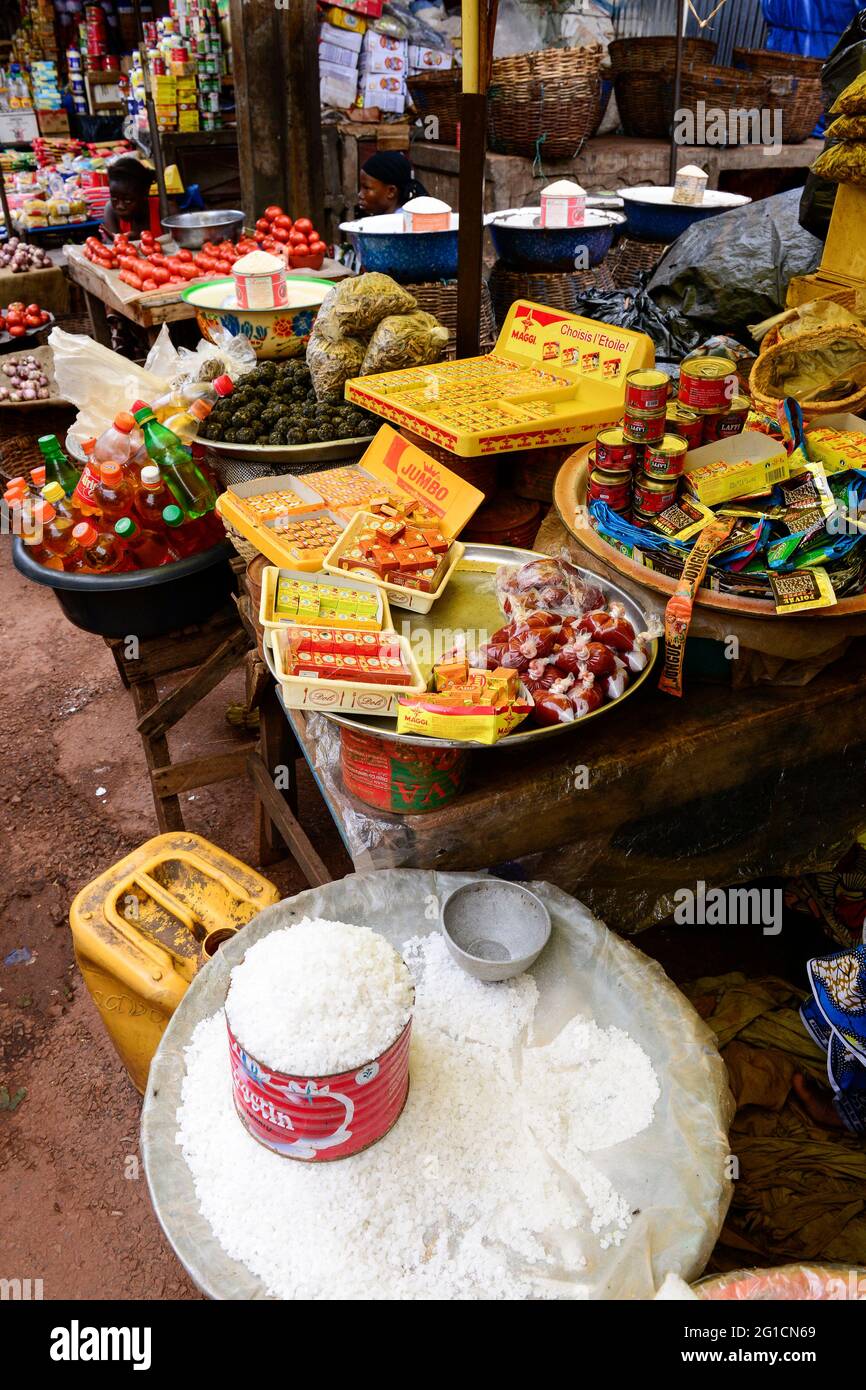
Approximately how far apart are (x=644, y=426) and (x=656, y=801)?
0.88 m

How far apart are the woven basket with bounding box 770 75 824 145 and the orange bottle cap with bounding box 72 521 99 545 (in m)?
7.53

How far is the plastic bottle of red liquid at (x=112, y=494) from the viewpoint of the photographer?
280 centimetres

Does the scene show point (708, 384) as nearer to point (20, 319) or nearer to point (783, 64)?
point (20, 319)

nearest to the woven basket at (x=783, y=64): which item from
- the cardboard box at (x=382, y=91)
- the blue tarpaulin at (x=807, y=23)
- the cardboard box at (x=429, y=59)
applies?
the blue tarpaulin at (x=807, y=23)

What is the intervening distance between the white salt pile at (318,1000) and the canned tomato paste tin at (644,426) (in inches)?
55.2

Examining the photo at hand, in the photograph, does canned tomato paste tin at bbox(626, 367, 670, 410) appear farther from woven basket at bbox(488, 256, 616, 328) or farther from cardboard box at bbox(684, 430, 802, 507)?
woven basket at bbox(488, 256, 616, 328)

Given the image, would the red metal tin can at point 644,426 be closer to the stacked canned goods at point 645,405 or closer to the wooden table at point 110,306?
the stacked canned goods at point 645,405

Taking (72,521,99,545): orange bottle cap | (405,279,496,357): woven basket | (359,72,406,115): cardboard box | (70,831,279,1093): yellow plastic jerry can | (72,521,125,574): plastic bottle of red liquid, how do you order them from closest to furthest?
(70,831,279,1093): yellow plastic jerry can → (72,521,99,545): orange bottle cap → (72,521,125,574): plastic bottle of red liquid → (405,279,496,357): woven basket → (359,72,406,115): cardboard box

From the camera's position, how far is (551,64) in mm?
6477

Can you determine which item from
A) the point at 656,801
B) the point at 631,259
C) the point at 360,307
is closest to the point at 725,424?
the point at 656,801

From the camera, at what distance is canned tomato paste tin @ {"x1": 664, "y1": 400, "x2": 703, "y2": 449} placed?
7.58ft

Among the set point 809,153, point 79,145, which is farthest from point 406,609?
point 79,145

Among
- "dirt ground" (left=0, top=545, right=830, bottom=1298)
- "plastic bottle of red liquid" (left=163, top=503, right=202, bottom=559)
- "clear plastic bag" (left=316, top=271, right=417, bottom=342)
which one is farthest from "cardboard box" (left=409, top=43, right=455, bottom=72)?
"plastic bottle of red liquid" (left=163, top=503, right=202, bottom=559)

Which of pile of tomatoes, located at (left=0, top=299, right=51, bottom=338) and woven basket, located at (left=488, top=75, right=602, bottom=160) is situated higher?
woven basket, located at (left=488, top=75, right=602, bottom=160)
